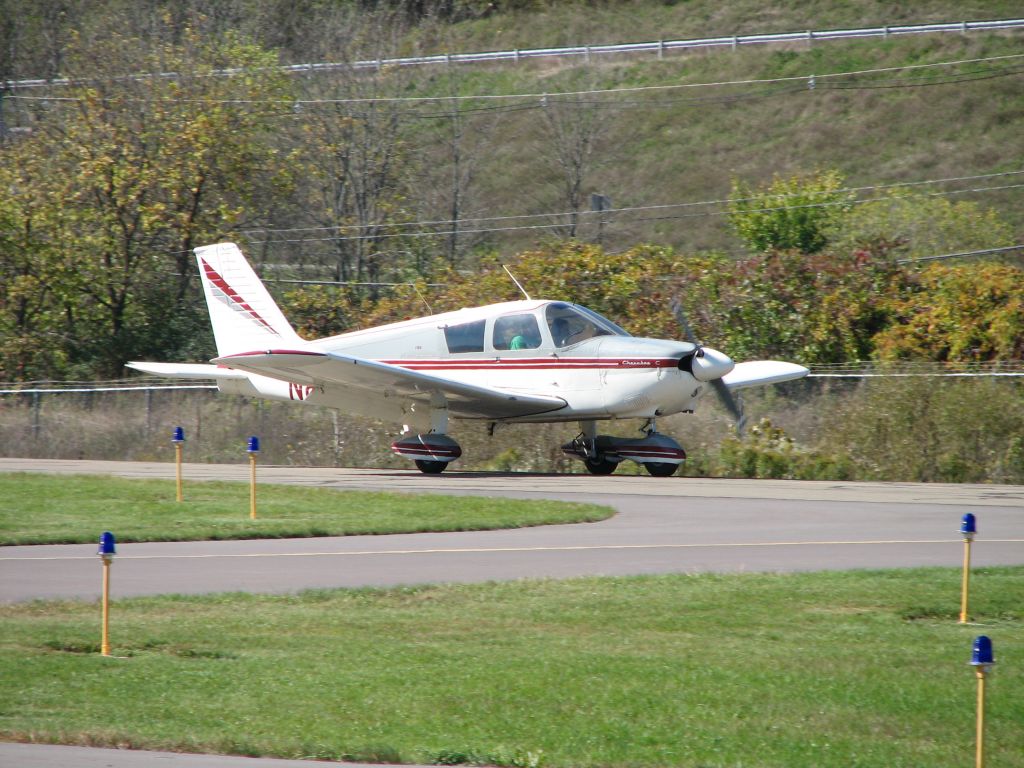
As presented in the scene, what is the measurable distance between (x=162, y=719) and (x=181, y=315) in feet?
103

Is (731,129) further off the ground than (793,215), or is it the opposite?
(731,129)

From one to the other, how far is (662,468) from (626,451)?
0.69 metres

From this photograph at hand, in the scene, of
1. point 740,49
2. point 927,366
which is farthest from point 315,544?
point 740,49

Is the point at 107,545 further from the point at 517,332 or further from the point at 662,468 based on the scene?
the point at 662,468

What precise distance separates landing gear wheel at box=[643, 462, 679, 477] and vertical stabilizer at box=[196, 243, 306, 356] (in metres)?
7.10

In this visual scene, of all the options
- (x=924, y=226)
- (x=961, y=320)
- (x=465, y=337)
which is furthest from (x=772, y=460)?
(x=924, y=226)

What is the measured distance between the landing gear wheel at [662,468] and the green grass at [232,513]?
4.70m

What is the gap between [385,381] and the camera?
21.1 m

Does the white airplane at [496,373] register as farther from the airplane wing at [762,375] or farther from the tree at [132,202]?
the tree at [132,202]

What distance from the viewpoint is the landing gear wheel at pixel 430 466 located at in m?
22.2

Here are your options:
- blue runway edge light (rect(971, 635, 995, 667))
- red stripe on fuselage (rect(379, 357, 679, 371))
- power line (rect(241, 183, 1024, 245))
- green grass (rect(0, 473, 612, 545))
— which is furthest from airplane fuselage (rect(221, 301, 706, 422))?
power line (rect(241, 183, 1024, 245))

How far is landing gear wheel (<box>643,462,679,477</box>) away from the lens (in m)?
21.3

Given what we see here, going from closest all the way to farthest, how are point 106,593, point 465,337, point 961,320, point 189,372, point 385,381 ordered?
point 106,593
point 385,381
point 465,337
point 189,372
point 961,320

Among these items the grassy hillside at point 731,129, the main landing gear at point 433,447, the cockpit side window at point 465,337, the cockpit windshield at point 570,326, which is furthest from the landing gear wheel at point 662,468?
the grassy hillside at point 731,129
